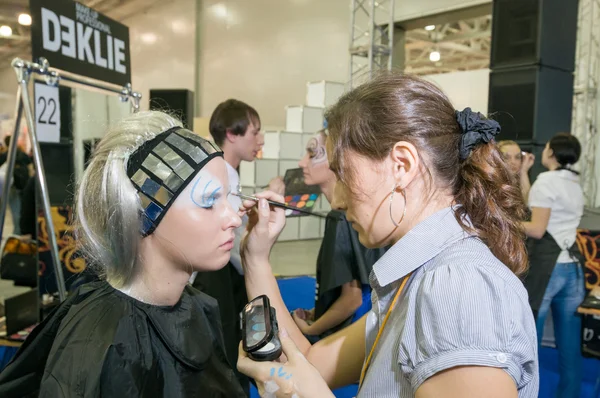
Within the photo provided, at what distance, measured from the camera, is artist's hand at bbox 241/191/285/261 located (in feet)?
3.88

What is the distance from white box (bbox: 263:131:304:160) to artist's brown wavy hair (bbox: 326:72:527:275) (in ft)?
20.2

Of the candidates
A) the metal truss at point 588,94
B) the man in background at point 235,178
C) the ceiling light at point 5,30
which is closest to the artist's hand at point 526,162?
the man in background at point 235,178

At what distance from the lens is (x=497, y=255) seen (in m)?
0.76

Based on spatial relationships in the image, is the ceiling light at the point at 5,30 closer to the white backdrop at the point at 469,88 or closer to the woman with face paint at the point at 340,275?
the white backdrop at the point at 469,88

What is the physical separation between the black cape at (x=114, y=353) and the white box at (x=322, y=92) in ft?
20.3

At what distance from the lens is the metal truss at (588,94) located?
534cm

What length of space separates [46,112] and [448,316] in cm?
168

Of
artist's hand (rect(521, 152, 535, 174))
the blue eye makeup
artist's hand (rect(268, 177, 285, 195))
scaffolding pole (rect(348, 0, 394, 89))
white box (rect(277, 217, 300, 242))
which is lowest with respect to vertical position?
white box (rect(277, 217, 300, 242))

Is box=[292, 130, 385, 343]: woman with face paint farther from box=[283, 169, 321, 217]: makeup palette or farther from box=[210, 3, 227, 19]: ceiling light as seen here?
box=[210, 3, 227, 19]: ceiling light

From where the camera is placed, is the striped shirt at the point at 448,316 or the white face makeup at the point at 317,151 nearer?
the striped shirt at the point at 448,316

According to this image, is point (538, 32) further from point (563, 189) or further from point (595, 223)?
point (595, 223)

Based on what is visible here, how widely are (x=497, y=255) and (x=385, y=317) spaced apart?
0.21m

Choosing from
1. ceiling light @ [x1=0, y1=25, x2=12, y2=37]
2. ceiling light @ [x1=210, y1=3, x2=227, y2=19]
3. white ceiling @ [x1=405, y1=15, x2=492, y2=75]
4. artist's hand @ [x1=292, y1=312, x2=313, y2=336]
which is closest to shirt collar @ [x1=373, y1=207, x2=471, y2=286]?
artist's hand @ [x1=292, y1=312, x2=313, y2=336]

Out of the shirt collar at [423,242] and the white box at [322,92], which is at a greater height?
the white box at [322,92]
